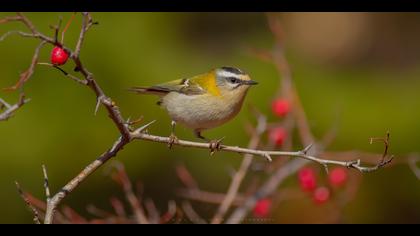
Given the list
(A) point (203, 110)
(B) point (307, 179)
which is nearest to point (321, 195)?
(B) point (307, 179)

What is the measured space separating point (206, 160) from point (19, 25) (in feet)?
4.36

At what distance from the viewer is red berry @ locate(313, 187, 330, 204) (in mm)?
2498

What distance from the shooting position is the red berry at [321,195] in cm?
250

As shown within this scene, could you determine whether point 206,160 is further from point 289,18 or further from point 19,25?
point 289,18

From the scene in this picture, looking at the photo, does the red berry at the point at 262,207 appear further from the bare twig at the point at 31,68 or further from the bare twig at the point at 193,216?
the bare twig at the point at 31,68

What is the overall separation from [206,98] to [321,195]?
57cm

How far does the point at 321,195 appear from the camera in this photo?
8.23 feet

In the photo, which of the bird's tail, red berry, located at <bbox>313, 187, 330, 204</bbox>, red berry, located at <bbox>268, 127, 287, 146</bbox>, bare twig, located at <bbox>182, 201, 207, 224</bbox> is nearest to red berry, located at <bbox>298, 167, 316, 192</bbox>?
red berry, located at <bbox>313, 187, 330, 204</bbox>

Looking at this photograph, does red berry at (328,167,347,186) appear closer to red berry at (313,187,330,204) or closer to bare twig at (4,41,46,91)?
red berry at (313,187,330,204)

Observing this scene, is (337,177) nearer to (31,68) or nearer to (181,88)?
(181,88)

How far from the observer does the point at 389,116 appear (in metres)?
4.02
